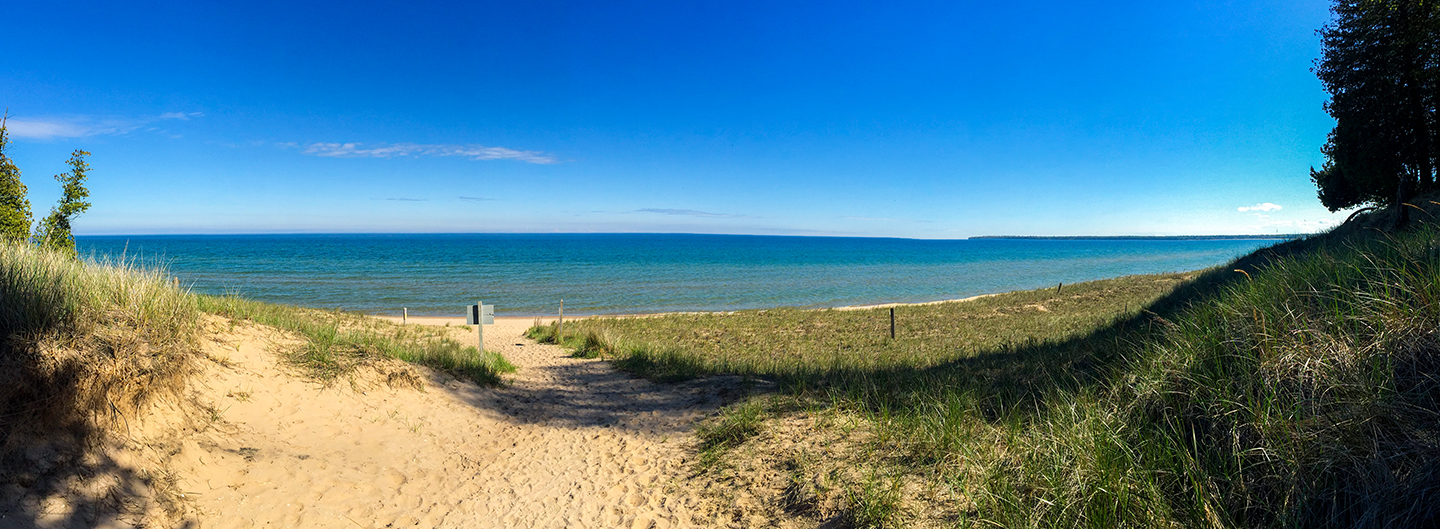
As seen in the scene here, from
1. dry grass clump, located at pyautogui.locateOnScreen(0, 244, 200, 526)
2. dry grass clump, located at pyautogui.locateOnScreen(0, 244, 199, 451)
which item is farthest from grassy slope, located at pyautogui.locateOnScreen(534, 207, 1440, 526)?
dry grass clump, located at pyautogui.locateOnScreen(0, 244, 199, 451)

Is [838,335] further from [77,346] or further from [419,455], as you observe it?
[77,346]

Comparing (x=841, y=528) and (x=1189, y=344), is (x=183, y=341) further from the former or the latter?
(x=1189, y=344)

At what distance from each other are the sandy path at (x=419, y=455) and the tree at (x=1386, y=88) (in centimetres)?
2189

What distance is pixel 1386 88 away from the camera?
59.3ft

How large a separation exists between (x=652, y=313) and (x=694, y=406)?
83.9 feet

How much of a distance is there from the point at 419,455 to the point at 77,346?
10.3 feet

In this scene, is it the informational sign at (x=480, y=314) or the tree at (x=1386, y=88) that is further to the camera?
the tree at (x=1386, y=88)

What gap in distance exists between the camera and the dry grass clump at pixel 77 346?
4.63 metres

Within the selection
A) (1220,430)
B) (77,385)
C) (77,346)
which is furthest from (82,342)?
(1220,430)

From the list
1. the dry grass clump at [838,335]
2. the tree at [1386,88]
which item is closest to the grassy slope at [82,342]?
the dry grass clump at [838,335]

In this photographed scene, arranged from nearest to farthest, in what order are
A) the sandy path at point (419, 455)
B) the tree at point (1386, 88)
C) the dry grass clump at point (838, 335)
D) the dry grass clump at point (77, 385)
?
the dry grass clump at point (77, 385) → the sandy path at point (419, 455) → the dry grass clump at point (838, 335) → the tree at point (1386, 88)

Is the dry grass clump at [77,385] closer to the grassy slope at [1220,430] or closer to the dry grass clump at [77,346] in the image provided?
the dry grass clump at [77,346]

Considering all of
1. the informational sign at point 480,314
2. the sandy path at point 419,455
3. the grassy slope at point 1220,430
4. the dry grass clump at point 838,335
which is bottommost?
the dry grass clump at point 838,335

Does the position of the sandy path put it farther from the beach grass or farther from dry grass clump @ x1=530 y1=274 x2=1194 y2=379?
dry grass clump @ x1=530 y1=274 x2=1194 y2=379
